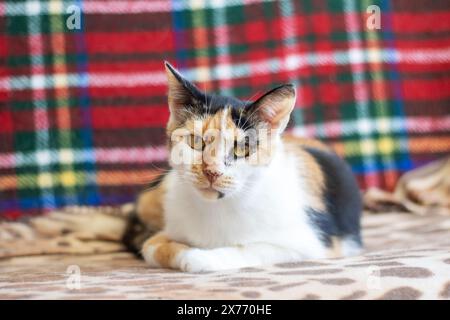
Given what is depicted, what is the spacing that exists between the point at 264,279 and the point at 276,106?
14.4 inches

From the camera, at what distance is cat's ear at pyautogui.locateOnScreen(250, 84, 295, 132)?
4.47 ft

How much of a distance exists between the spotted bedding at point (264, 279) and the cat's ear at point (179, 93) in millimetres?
347

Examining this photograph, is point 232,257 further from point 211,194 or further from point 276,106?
point 276,106

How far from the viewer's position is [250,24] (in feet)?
7.43

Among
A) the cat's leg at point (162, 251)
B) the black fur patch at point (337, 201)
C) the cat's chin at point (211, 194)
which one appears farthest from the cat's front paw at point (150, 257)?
the black fur patch at point (337, 201)

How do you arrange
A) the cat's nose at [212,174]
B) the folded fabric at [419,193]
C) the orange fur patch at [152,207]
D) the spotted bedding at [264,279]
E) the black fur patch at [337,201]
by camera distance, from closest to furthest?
1. the spotted bedding at [264,279]
2. the cat's nose at [212,174]
3. the black fur patch at [337,201]
4. the orange fur patch at [152,207]
5. the folded fabric at [419,193]

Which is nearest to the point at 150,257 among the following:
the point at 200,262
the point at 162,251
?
the point at 162,251

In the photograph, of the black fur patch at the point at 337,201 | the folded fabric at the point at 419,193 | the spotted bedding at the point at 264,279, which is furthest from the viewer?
the folded fabric at the point at 419,193

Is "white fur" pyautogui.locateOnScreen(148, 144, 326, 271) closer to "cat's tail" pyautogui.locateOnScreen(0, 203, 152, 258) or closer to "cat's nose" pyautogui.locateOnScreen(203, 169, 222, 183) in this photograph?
"cat's nose" pyautogui.locateOnScreen(203, 169, 222, 183)

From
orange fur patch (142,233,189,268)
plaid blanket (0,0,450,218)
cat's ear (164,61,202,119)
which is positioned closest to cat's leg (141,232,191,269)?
orange fur patch (142,233,189,268)

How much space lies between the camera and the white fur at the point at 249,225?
1.38 m

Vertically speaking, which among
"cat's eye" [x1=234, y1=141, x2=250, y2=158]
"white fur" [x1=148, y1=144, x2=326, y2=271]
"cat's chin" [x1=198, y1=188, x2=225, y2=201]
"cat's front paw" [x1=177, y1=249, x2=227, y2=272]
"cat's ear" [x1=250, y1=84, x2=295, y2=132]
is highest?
"cat's ear" [x1=250, y1=84, x2=295, y2=132]

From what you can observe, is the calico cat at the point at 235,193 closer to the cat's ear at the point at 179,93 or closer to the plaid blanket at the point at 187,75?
the cat's ear at the point at 179,93
